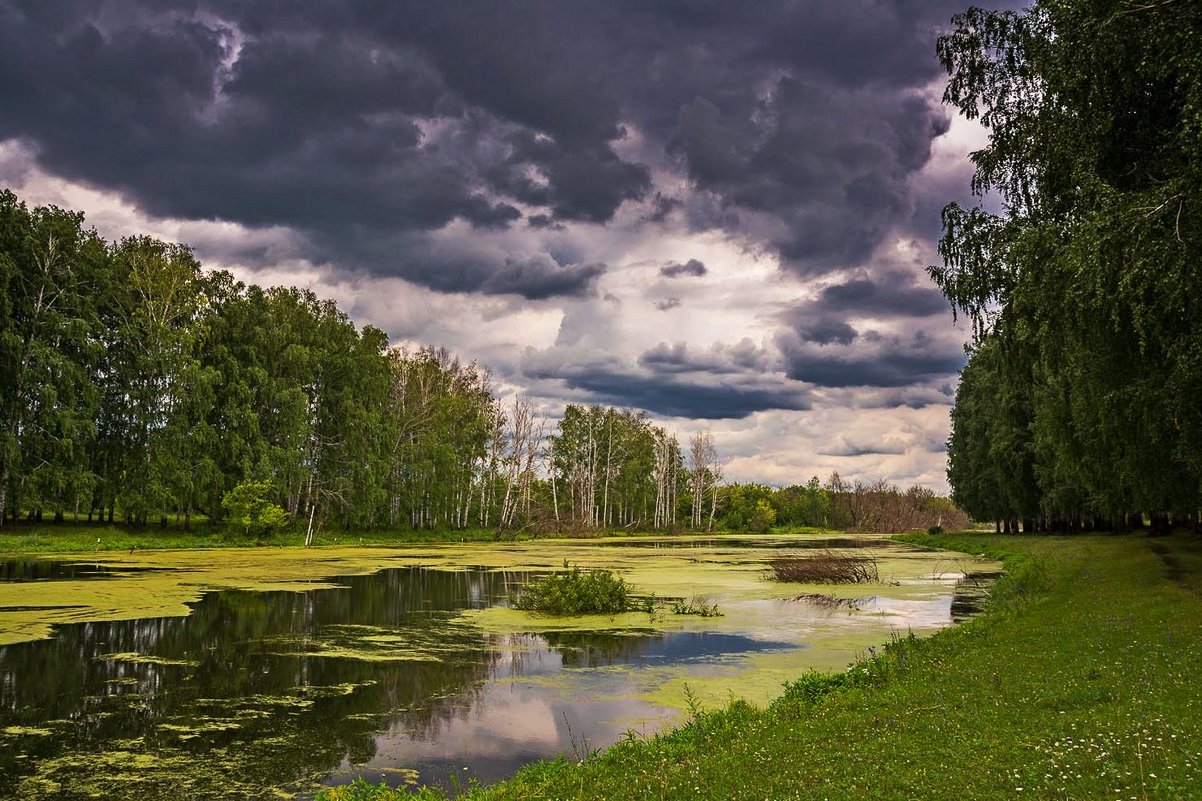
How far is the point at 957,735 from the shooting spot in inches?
320

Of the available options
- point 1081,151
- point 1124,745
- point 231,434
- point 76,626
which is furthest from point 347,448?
point 1124,745

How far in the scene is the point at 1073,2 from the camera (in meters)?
14.4

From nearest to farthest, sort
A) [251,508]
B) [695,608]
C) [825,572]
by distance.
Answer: [695,608]
[825,572]
[251,508]

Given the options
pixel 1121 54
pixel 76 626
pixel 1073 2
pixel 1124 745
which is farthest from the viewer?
pixel 76 626

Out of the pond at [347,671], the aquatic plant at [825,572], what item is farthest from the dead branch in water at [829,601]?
the aquatic plant at [825,572]

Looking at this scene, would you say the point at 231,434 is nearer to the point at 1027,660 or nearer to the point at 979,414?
the point at 1027,660

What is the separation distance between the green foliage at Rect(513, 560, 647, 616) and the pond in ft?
2.11

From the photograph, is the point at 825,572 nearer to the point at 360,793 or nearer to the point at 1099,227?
the point at 1099,227

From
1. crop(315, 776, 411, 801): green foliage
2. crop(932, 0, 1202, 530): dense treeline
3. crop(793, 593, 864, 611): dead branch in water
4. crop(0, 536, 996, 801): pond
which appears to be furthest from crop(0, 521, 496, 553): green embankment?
crop(932, 0, 1202, 530): dense treeline

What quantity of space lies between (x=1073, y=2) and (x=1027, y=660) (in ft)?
39.5

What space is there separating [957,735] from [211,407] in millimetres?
49253

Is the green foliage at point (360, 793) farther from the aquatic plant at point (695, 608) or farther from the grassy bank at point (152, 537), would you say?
the grassy bank at point (152, 537)

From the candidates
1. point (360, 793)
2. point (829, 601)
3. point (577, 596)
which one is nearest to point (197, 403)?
point (577, 596)

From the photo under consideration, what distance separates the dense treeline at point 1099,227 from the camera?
11.9 metres
